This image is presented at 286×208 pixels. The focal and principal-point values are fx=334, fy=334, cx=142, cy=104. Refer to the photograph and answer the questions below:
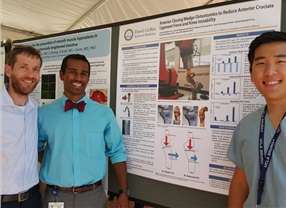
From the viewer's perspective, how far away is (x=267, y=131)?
1.31m

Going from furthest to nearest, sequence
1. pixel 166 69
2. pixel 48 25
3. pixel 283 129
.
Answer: pixel 48 25
pixel 166 69
pixel 283 129

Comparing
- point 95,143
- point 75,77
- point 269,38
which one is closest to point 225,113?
point 269,38

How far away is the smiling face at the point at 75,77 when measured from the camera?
6.54 feet

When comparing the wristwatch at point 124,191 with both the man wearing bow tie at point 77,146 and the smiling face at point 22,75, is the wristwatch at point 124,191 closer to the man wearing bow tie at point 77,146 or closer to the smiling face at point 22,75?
the man wearing bow tie at point 77,146

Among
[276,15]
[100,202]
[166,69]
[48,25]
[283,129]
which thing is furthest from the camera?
[48,25]

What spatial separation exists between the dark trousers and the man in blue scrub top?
1102mm

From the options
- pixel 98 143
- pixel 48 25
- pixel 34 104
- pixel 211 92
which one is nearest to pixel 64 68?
pixel 34 104

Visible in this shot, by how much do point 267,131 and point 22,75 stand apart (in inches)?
48.7

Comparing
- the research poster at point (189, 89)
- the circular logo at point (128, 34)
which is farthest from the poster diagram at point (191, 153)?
the circular logo at point (128, 34)

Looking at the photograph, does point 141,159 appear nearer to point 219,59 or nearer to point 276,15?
point 219,59

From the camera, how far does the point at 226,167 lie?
1.61 m

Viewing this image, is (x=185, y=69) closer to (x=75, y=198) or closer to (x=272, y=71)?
(x=272, y=71)

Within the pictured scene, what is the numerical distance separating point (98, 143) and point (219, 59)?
2.76ft

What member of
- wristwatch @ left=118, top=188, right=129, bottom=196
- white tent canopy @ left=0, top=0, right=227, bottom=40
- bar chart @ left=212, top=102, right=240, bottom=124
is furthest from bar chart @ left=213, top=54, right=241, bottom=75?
white tent canopy @ left=0, top=0, right=227, bottom=40
